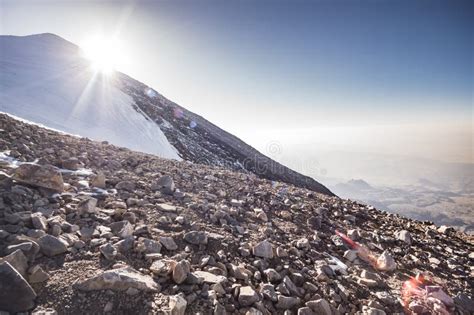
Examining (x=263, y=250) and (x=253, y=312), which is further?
(x=263, y=250)

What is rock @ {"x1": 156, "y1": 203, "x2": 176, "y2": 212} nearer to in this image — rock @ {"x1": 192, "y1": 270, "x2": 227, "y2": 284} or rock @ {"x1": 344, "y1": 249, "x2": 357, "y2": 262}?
rock @ {"x1": 192, "y1": 270, "x2": 227, "y2": 284}

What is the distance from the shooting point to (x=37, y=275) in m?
3.18

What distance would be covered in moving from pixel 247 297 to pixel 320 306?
1229 millimetres

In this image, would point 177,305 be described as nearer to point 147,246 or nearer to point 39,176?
point 147,246

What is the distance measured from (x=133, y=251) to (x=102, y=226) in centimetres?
94

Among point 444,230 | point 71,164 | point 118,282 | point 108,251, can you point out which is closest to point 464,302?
point 444,230

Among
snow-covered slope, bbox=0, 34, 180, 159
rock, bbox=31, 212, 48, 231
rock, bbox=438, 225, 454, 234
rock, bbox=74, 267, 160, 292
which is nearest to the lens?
rock, bbox=74, 267, 160, 292

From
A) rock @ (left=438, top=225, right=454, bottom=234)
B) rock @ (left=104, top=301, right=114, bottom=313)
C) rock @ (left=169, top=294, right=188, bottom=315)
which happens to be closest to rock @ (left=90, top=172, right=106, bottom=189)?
rock @ (left=104, top=301, right=114, bottom=313)

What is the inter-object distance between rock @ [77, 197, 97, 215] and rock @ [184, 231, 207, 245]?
78.4 inches

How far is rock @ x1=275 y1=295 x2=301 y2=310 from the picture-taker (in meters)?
3.87

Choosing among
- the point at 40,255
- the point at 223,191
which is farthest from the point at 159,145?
the point at 40,255

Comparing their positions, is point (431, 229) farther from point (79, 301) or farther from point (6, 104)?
point (6, 104)

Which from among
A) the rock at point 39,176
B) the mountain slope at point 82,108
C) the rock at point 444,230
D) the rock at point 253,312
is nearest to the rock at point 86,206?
the rock at point 39,176

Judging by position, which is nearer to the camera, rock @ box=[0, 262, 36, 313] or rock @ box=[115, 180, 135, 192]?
rock @ box=[0, 262, 36, 313]
